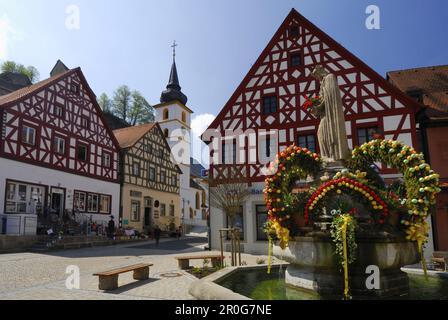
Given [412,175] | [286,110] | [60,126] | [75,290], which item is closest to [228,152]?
[286,110]

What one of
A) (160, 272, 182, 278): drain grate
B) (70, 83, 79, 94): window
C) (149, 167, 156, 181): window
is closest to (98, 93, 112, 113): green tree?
(149, 167, 156, 181): window

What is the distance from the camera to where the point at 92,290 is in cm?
765

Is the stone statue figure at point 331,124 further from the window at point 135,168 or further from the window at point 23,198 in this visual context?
the window at point 135,168

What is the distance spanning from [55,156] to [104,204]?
609 centimetres

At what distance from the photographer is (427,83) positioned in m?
21.9

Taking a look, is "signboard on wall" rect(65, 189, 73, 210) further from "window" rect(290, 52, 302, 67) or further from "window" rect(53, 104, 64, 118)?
"window" rect(290, 52, 302, 67)

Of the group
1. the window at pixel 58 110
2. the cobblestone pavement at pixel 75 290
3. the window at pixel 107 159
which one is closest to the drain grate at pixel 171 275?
the cobblestone pavement at pixel 75 290

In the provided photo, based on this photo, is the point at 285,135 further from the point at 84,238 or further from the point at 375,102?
the point at 84,238

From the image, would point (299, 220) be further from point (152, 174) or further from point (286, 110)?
point (152, 174)

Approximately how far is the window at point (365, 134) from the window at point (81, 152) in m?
19.0

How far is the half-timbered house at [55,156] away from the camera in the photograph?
19.3 meters
